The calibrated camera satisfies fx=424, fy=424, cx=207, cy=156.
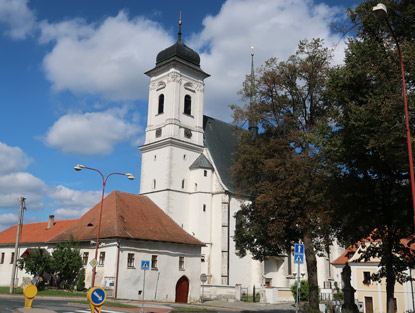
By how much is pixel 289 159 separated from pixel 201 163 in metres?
24.3

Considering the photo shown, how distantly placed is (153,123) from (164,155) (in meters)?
4.81

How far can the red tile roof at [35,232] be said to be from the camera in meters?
40.0

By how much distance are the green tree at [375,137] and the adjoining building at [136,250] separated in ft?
52.7

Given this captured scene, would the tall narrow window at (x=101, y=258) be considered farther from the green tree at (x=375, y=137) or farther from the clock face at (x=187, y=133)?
the clock face at (x=187, y=133)

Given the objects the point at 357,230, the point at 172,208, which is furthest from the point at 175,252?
the point at 357,230

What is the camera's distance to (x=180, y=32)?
5025 centimetres

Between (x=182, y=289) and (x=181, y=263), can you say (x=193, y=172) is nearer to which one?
(x=181, y=263)

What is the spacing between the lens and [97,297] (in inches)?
388

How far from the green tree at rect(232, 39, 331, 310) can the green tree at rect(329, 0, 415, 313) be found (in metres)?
2.13

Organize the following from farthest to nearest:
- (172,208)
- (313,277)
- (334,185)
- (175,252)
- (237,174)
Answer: (172,208) → (175,252) → (237,174) → (313,277) → (334,185)

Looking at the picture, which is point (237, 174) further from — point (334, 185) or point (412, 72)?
point (412, 72)

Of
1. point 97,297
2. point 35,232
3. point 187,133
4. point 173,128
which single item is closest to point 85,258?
point 35,232

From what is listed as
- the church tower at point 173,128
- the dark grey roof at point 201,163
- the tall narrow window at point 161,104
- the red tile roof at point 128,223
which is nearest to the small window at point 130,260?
the red tile roof at point 128,223

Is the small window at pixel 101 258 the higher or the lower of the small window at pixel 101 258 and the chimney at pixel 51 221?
the lower
